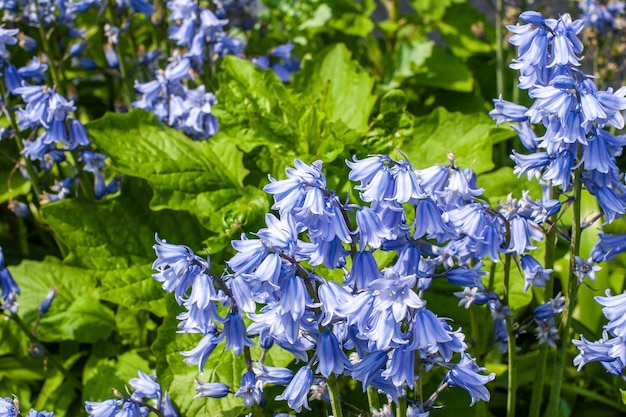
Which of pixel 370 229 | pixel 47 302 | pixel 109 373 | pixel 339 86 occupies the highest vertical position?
pixel 370 229

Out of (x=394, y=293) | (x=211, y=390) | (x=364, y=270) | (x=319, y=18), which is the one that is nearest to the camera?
(x=394, y=293)

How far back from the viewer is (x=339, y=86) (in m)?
3.10

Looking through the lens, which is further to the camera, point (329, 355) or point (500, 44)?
point (500, 44)

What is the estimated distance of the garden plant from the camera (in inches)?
56.6

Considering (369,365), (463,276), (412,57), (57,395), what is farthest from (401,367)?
(412,57)

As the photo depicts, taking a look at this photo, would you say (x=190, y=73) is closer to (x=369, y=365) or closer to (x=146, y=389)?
(x=146, y=389)

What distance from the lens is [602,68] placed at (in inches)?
159

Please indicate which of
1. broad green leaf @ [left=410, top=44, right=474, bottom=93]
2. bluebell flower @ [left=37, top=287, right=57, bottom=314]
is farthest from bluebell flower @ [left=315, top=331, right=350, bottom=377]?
broad green leaf @ [left=410, top=44, right=474, bottom=93]

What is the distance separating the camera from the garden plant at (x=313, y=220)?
144 cm

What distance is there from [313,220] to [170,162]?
54.5 inches

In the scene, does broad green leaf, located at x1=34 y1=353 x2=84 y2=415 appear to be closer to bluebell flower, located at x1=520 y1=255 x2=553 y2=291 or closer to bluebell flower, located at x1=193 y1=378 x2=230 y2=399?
bluebell flower, located at x1=193 y1=378 x2=230 y2=399

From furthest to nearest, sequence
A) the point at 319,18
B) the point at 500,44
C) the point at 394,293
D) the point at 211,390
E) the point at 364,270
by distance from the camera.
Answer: the point at 319,18, the point at 500,44, the point at 211,390, the point at 364,270, the point at 394,293

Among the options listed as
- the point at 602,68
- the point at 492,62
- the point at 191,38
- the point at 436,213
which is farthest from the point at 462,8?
the point at 436,213

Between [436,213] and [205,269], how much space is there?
464mm
